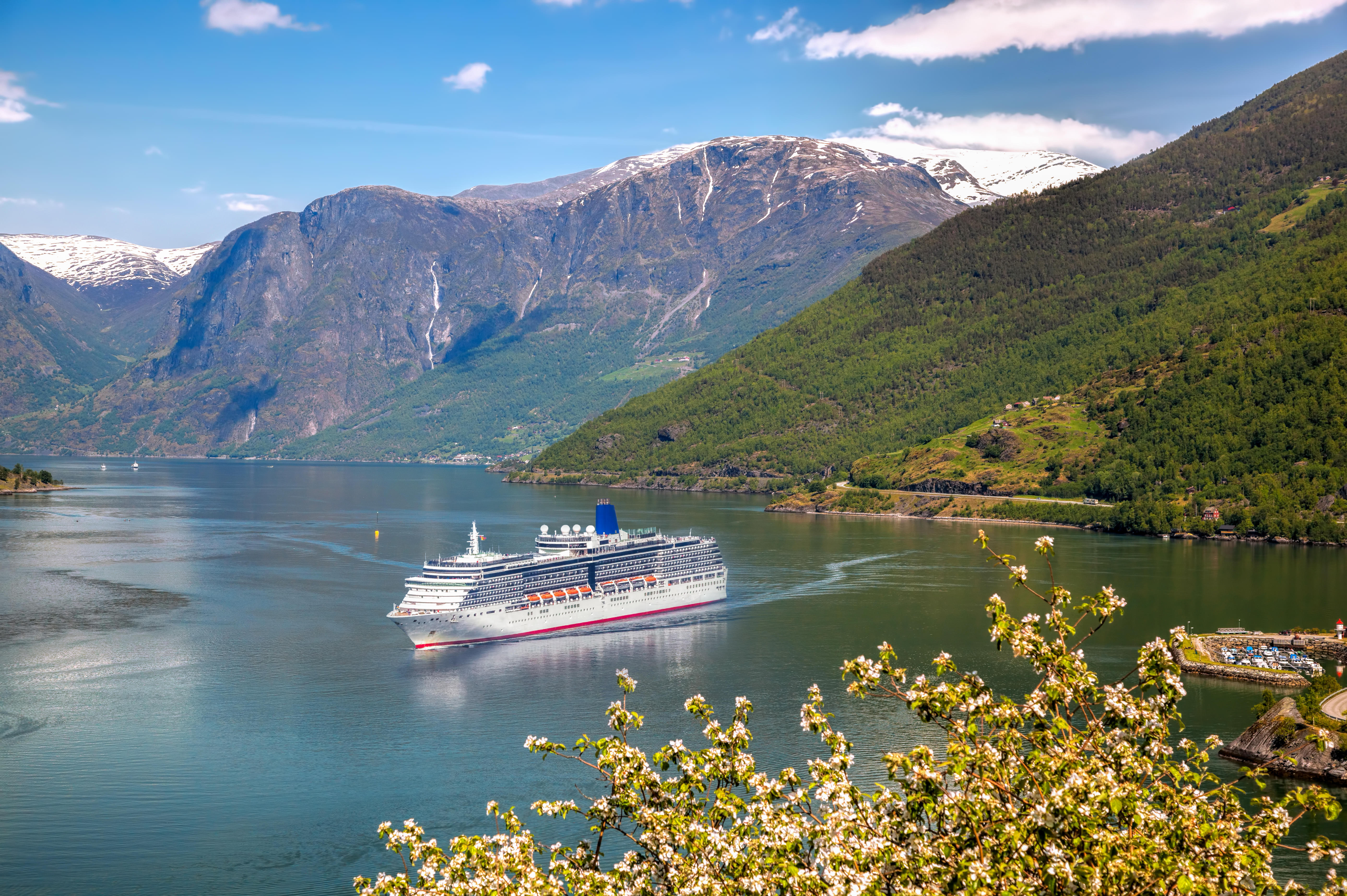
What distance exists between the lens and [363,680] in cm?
7431

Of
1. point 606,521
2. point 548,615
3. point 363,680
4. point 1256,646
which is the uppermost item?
point 606,521

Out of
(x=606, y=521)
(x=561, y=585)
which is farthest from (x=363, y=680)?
(x=606, y=521)

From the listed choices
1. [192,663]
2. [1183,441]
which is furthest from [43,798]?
[1183,441]

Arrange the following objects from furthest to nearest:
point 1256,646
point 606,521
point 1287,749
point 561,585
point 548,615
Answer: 1. point 606,521
2. point 561,585
3. point 548,615
4. point 1256,646
5. point 1287,749

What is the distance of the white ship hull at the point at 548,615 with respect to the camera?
278 ft

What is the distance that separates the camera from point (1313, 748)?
2126 inches

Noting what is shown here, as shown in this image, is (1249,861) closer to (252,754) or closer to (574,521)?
(252,754)

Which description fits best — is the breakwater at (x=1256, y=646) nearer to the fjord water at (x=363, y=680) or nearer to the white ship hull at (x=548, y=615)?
the fjord water at (x=363, y=680)

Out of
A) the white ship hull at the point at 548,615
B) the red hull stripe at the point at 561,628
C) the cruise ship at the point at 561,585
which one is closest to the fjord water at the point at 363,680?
the red hull stripe at the point at 561,628

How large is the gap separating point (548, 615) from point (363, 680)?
71.2 feet

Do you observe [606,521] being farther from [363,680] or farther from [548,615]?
[363,680]

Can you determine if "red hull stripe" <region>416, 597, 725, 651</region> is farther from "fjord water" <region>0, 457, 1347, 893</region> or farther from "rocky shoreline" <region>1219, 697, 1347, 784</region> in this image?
"rocky shoreline" <region>1219, 697, 1347, 784</region>

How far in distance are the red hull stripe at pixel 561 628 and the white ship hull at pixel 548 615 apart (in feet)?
0.14

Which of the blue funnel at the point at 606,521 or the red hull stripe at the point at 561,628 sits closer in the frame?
the red hull stripe at the point at 561,628
